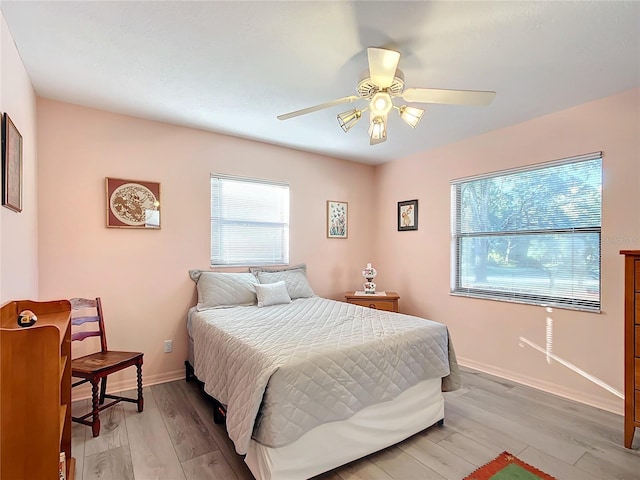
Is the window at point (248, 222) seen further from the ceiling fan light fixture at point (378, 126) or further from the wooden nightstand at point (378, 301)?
the ceiling fan light fixture at point (378, 126)

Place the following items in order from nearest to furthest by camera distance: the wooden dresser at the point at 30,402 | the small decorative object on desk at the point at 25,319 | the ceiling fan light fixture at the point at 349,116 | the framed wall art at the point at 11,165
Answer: the wooden dresser at the point at 30,402, the small decorative object on desk at the point at 25,319, the framed wall art at the point at 11,165, the ceiling fan light fixture at the point at 349,116

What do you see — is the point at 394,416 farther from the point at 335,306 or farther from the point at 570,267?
the point at 570,267

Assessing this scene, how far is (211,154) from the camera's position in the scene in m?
3.39

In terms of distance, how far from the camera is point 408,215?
4207mm

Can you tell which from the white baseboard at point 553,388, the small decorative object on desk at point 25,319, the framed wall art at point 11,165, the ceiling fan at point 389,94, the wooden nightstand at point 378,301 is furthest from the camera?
the wooden nightstand at point 378,301

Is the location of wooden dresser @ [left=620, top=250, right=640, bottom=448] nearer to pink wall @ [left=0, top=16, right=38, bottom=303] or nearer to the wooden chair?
the wooden chair

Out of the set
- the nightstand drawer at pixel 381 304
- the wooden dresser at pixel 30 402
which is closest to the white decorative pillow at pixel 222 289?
the nightstand drawer at pixel 381 304

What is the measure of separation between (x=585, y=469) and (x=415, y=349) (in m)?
1.09

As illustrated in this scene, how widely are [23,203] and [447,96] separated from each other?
8.63ft

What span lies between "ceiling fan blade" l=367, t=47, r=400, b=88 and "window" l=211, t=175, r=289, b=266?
83.1 inches

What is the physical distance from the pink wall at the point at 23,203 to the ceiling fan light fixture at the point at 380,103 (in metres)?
1.91

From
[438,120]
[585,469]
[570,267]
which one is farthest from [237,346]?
[570,267]

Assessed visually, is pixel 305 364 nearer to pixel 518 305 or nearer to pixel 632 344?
A: pixel 632 344

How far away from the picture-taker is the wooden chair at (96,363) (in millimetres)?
2158
